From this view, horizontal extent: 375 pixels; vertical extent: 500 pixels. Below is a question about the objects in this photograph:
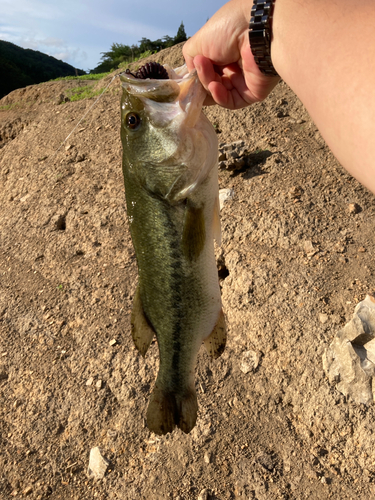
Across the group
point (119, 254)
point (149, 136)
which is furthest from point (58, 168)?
point (149, 136)

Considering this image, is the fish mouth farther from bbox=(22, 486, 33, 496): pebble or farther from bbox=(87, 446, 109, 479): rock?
bbox=(22, 486, 33, 496): pebble

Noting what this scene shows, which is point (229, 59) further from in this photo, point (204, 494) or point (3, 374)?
point (3, 374)

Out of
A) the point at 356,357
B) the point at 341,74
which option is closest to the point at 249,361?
the point at 356,357

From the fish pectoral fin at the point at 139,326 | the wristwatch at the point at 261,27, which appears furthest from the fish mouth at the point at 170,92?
the fish pectoral fin at the point at 139,326

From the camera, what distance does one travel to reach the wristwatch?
5.21ft

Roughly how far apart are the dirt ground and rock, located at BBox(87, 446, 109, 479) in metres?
0.06

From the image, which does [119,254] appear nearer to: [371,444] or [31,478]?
[31,478]

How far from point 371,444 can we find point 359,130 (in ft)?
8.71

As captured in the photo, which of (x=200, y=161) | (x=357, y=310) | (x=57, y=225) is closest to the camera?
(x=200, y=161)

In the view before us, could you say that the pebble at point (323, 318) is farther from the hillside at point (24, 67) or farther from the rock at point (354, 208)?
the hillside at point (24, 67)

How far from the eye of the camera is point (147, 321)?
1.99m

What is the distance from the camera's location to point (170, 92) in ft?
5.40

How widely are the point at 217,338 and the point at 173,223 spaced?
695 millimetres

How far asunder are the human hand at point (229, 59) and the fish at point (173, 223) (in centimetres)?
22
